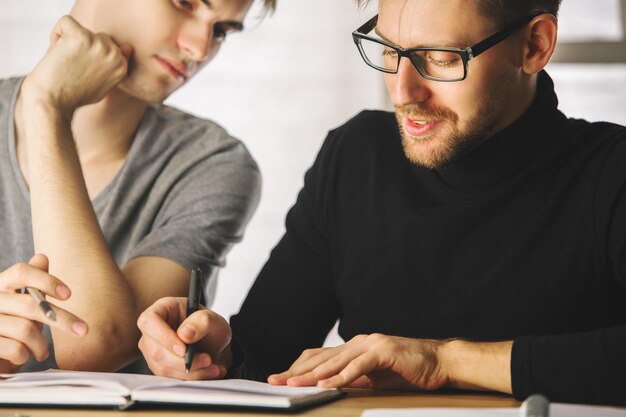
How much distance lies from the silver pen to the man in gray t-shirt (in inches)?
9.2

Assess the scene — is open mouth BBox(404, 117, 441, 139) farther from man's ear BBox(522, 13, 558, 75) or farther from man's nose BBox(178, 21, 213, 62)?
man's nose BBox(178, 21, 213, 62)

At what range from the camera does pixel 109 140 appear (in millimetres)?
1873

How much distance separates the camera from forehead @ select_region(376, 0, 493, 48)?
137cm

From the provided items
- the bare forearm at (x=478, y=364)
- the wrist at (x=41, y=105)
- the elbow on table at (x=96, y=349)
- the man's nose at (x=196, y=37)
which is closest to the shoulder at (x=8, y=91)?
the wrist at (x=41, y=105)

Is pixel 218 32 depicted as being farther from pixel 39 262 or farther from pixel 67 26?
pixel 39 262

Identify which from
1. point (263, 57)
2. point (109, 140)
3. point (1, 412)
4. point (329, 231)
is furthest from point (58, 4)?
point (1, 412)

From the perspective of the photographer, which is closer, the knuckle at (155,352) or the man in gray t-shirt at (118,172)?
the knuckle at (155,352)

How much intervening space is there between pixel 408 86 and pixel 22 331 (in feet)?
2.44

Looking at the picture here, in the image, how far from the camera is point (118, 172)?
1828 millimetres

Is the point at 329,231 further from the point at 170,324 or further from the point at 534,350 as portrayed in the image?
the point at 534,350

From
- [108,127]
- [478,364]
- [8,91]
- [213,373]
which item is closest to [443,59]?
[478,364]

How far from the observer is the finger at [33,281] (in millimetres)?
1142

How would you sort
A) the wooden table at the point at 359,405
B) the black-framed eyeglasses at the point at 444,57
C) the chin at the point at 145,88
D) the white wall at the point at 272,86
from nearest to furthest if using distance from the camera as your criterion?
the wooden table at the point at 359,405 → the black-framed eyeglasses at the point at 444,57 → the chin at the point at 145,88 → the white wall at the point at 272,86

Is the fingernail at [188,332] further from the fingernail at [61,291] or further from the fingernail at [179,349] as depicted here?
the fingernail at [61,291]
